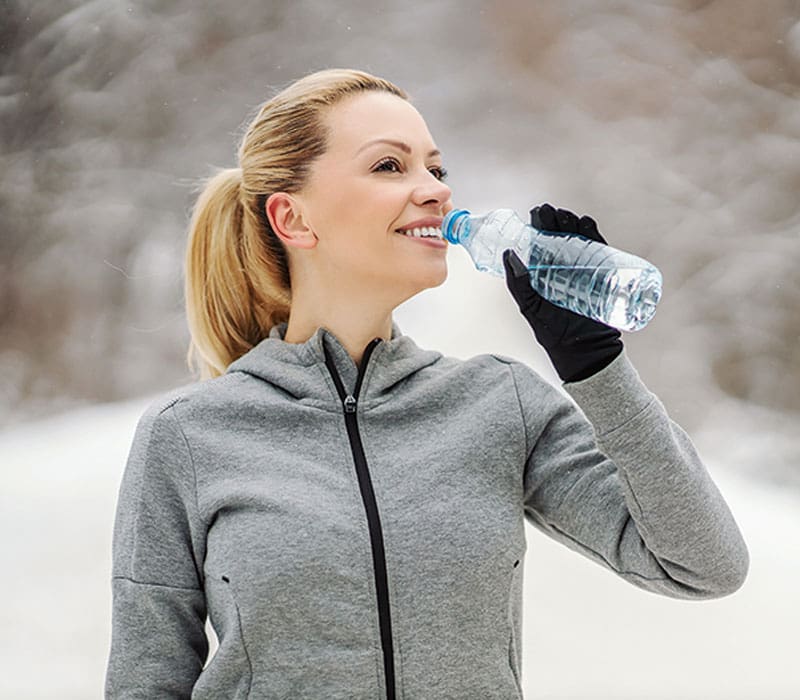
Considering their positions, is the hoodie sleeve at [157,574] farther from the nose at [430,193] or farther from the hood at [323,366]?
the nose at [430,193]

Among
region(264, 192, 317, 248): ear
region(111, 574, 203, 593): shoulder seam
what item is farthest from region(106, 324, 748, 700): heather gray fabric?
region(264, 192, 317, 248): ear

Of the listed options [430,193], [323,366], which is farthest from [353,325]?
[430,193]

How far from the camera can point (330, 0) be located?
2055 millimetres

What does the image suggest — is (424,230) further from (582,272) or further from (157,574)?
(157,574)

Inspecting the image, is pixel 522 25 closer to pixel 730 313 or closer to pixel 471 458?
pixel 730 313

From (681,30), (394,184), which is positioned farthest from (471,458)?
(681,30)

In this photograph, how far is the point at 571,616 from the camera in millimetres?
1862

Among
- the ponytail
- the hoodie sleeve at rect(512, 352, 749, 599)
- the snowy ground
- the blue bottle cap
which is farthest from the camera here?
the snowy ground

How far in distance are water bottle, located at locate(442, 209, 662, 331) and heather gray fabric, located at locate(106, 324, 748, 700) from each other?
66 millimetres

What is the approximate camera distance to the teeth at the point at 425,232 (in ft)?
3.66

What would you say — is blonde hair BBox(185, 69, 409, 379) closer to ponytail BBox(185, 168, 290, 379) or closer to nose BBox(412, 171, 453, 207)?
ponytail BBox(185, 168, 290, 379)

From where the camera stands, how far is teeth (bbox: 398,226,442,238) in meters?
1.12

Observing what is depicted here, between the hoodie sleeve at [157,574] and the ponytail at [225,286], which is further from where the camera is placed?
the ponytail at [225,286]

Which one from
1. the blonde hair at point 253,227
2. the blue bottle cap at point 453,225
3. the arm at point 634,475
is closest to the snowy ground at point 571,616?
the blonde hair at point 253,227
